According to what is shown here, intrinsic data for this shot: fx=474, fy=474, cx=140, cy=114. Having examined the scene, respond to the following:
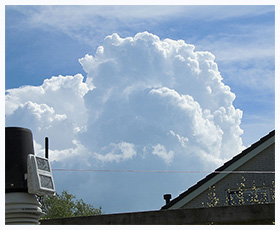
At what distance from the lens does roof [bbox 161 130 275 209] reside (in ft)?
48.4

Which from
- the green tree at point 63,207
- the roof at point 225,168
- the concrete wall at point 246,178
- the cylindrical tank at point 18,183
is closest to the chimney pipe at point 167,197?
the roof at point 225,168

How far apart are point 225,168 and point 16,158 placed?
1001cm

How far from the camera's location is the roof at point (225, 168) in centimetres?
1474

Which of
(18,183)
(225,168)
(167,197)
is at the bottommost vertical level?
(18,183)

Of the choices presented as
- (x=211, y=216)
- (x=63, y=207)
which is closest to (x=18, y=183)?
(x=211, y=216)

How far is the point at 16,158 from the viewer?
5785mm

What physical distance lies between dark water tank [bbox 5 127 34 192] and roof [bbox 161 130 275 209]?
31.2 feet

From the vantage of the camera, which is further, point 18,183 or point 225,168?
point 225,168

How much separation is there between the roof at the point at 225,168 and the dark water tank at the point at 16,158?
31.2 ft

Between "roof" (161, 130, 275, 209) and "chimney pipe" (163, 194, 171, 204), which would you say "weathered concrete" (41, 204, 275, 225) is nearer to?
"roof" (161, 130, 275, 209)

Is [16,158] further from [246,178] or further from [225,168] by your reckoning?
[246,178]

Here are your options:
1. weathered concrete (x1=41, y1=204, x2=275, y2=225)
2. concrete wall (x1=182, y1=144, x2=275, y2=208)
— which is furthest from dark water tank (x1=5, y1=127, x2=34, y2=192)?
concrete wall (x1=182, y1=144, x2=275, y2=208)

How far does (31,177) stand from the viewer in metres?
5.72
